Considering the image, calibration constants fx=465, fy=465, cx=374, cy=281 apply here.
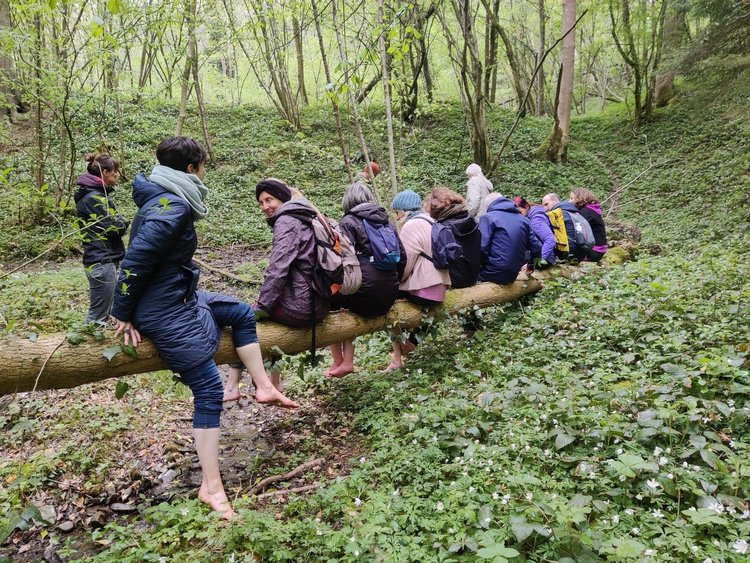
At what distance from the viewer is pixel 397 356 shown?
17.6 feet

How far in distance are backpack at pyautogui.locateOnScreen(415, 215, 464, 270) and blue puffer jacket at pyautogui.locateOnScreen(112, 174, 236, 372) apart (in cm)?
260

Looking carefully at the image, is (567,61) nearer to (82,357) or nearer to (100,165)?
(100,165)

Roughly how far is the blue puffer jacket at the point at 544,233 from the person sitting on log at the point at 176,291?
4.91 meters

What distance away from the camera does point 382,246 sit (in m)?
4.45

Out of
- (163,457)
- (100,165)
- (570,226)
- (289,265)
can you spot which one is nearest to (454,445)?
(289,265)

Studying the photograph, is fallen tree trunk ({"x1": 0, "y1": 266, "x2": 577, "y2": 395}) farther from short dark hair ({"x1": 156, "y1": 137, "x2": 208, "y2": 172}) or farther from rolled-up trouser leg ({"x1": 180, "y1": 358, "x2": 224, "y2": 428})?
→ short dark hair ({"x1": 156, "y1": 137, "x2": 208, "y2": 172})

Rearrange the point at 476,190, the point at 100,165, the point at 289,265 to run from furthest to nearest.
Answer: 1. the point at 476,190
2. the point at 100,165
3. the point at 289,265

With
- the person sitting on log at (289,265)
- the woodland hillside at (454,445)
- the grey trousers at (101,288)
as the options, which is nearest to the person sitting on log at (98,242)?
the grey trousers at (101,288)

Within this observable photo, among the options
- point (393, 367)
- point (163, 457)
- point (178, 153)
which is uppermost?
point (178, 153)

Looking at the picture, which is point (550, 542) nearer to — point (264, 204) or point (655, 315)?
point (655, 315)

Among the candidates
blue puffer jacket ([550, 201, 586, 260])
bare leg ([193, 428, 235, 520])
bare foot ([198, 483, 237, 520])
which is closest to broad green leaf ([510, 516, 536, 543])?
bare foot ([198, 483, 237, 520])

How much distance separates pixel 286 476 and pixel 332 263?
1.74 metres

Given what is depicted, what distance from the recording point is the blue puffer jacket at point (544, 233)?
21.8ft

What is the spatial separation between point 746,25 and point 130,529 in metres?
13.4
